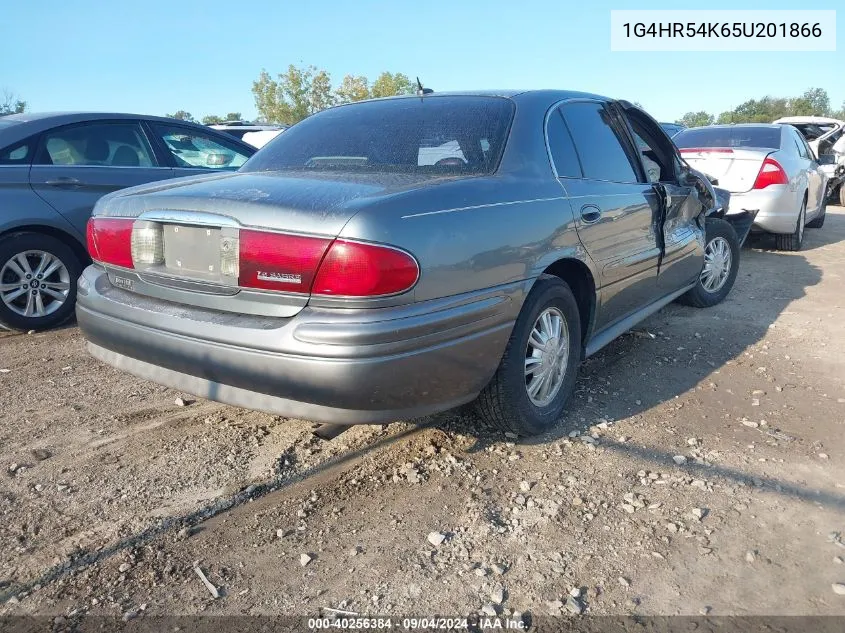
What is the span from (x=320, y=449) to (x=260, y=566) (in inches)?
31.9

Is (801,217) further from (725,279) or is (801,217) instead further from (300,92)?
(300,92)

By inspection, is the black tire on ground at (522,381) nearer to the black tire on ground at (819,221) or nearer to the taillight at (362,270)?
the taillight at (362,270)

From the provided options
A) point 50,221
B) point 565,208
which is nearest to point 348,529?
point 565,208

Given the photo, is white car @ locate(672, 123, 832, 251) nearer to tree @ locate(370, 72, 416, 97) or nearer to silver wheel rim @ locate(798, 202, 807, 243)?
silver wheel rim @ locate(798, 202, 807, 243)

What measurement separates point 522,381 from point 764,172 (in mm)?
5482

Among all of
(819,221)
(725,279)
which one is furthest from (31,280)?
(819,221)

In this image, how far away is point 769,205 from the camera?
7.02m

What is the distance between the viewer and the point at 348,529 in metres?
2.38

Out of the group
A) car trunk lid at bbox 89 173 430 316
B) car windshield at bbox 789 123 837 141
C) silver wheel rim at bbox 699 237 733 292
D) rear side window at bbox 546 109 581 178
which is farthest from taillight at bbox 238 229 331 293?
car windshield at bbox 789 123 837 141

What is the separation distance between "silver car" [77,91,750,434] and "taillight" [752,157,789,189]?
4191 mm

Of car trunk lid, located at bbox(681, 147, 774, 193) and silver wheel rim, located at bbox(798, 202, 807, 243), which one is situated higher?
car trunk lid, located at bbox(681, 147, 774, 193)

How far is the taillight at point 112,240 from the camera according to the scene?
2693mm

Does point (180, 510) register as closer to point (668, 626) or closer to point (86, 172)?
point (668, 626)

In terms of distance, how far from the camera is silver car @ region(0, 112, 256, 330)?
4.50 meters
